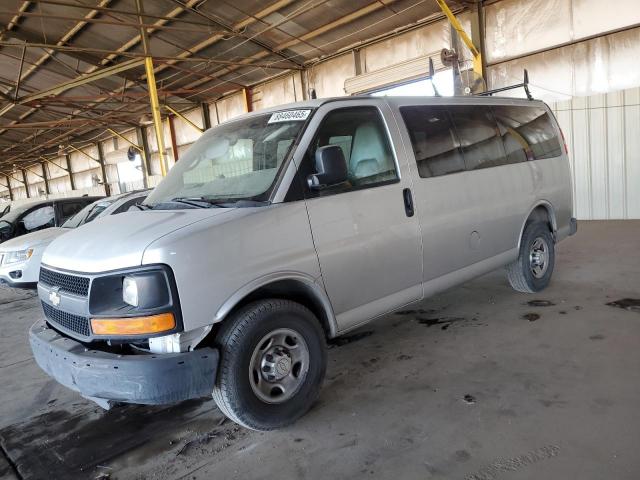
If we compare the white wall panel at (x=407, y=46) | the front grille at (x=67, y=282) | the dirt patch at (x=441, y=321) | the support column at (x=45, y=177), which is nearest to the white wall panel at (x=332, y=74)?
the white wall panel at (x=407, y=46)

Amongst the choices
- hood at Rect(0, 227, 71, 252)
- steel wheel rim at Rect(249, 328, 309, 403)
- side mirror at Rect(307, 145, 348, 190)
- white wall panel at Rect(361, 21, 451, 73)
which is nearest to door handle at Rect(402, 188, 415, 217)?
side mirror at Rect(307, 145, 348, 190)

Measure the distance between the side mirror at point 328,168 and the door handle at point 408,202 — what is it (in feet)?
2.23

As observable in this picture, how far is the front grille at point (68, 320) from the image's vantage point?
8.44 ft

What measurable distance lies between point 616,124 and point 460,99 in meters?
6.48

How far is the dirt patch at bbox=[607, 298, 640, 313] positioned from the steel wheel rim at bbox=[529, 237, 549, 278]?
75 cm

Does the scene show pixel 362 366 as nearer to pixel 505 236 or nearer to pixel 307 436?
pixel 307 436

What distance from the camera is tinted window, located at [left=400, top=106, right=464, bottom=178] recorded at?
3568 mm

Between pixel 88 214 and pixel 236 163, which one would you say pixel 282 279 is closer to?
pixel 236 163

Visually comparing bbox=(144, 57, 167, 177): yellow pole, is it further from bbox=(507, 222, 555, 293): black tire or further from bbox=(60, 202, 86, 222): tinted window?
bbox=(507, 222, 555, 293): black tire

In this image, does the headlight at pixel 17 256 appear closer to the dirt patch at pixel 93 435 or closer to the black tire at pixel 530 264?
the dirt patch at pixel 93 435

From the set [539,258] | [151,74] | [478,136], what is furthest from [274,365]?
[151,74]

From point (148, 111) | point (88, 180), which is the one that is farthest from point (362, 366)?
point (88, 180)

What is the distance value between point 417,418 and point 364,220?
4.24ft

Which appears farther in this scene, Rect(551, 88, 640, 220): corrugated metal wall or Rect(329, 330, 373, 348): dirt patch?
Rect(551, 88, 640, 220): corrugated metal wall
